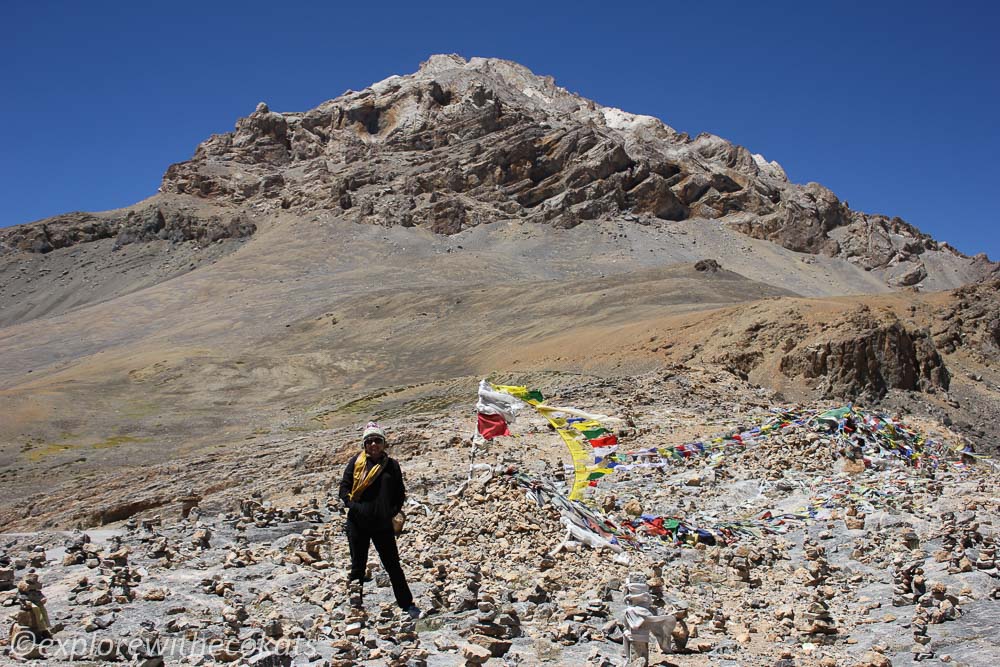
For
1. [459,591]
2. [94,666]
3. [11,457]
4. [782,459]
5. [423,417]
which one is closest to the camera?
[94,666]

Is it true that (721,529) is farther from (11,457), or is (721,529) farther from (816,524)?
(11,457)

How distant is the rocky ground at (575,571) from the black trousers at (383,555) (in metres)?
0.16

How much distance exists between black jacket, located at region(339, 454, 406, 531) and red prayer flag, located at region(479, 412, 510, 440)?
3609 millimetres

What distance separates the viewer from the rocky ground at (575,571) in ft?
15.8

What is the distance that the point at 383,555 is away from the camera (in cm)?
567

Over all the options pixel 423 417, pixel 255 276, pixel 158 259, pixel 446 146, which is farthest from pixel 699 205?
pixel 423 417

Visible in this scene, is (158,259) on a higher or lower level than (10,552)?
higher

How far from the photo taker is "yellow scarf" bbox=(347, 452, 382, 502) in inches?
226

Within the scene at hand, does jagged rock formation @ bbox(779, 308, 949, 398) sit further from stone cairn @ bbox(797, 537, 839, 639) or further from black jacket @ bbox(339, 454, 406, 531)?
black jacket @ bbox(339, 454, 406, 531)

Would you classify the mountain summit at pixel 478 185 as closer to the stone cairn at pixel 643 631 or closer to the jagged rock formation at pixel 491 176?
the jagged rock formation at pixel 491 176

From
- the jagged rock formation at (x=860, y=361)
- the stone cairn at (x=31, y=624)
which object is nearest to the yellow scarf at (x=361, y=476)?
the stone cairn at (x=31, y=624)

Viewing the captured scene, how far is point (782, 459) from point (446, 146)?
8173cm

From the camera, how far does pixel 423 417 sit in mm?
17984

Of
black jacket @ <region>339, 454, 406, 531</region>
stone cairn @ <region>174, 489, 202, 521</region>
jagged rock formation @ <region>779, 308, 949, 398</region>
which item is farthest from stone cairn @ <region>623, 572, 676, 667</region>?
jagged rock formation @ <region>779, 308, 949, 398</region>
